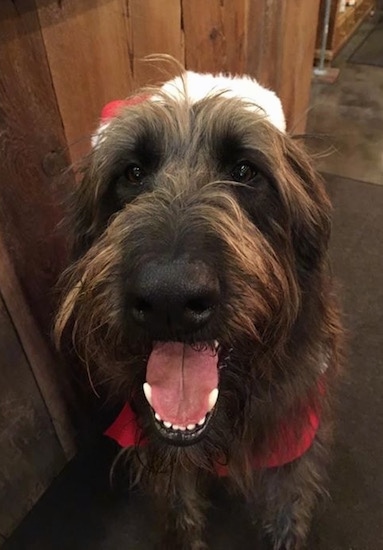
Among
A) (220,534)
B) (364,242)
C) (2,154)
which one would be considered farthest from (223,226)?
(364,242)

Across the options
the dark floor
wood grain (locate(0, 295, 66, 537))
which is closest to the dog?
wood grain (locate(0, 295, 66, 537))

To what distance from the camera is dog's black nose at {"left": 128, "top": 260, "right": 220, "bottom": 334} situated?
0.80 meters

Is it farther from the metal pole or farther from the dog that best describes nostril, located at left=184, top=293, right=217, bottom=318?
the metal pole

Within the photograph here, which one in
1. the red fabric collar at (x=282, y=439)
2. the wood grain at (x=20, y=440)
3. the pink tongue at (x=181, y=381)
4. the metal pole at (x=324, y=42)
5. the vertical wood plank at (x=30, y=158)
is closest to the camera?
the pink tongue at (x=181, y=381)

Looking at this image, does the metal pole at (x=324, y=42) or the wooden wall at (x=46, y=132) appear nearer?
the wooden wall at (x=46, y=132)

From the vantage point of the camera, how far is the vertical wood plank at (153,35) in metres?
1.45

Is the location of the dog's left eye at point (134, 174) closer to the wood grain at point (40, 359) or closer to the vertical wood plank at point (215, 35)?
the wood grain at point (40, 359)

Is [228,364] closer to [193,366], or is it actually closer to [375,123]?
[193,366]

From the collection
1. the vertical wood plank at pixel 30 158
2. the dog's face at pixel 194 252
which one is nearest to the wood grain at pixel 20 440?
the vertical wood plank at pixel 30 158

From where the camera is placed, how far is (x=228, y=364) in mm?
1028

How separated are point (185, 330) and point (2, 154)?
23.5 inches

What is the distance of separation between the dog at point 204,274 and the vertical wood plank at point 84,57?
147mm

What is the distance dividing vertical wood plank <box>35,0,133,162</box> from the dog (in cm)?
15

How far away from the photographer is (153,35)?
1525 millimetres
